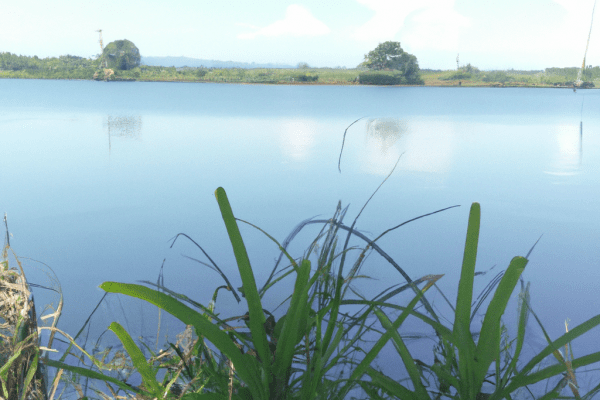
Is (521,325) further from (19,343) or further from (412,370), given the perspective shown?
(19,343)

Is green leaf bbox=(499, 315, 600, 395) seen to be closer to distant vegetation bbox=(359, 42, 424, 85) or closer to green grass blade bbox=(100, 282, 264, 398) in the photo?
green grass blade bbox=(100, 282, 264, 398)

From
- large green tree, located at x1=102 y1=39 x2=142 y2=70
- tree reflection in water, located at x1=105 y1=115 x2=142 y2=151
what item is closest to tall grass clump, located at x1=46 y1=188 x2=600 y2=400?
tree reflection in water, located at x1=105 y1=115 x2=142 y2=151

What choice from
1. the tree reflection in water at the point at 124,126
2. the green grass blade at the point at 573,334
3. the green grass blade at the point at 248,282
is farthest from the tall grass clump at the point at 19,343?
the tree reflection in water at the point at 124,126

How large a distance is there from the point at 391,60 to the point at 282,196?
14.3 metres

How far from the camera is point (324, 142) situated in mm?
5711

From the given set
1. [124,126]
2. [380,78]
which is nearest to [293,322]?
[124,126]

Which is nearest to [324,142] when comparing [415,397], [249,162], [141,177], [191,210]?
[249,162]

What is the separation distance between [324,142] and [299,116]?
2856 millimetres

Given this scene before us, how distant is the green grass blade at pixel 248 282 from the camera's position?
768 millimetres

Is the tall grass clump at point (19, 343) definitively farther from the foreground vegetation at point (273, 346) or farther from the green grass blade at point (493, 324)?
the green grass blade at point (493, 324)

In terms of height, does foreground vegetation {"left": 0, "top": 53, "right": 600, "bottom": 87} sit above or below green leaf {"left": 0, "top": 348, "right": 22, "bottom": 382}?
above

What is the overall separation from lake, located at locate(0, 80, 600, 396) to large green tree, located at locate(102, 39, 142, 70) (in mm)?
12611

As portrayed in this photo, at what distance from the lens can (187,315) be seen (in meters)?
0.70

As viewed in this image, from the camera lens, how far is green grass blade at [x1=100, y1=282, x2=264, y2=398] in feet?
2.22
